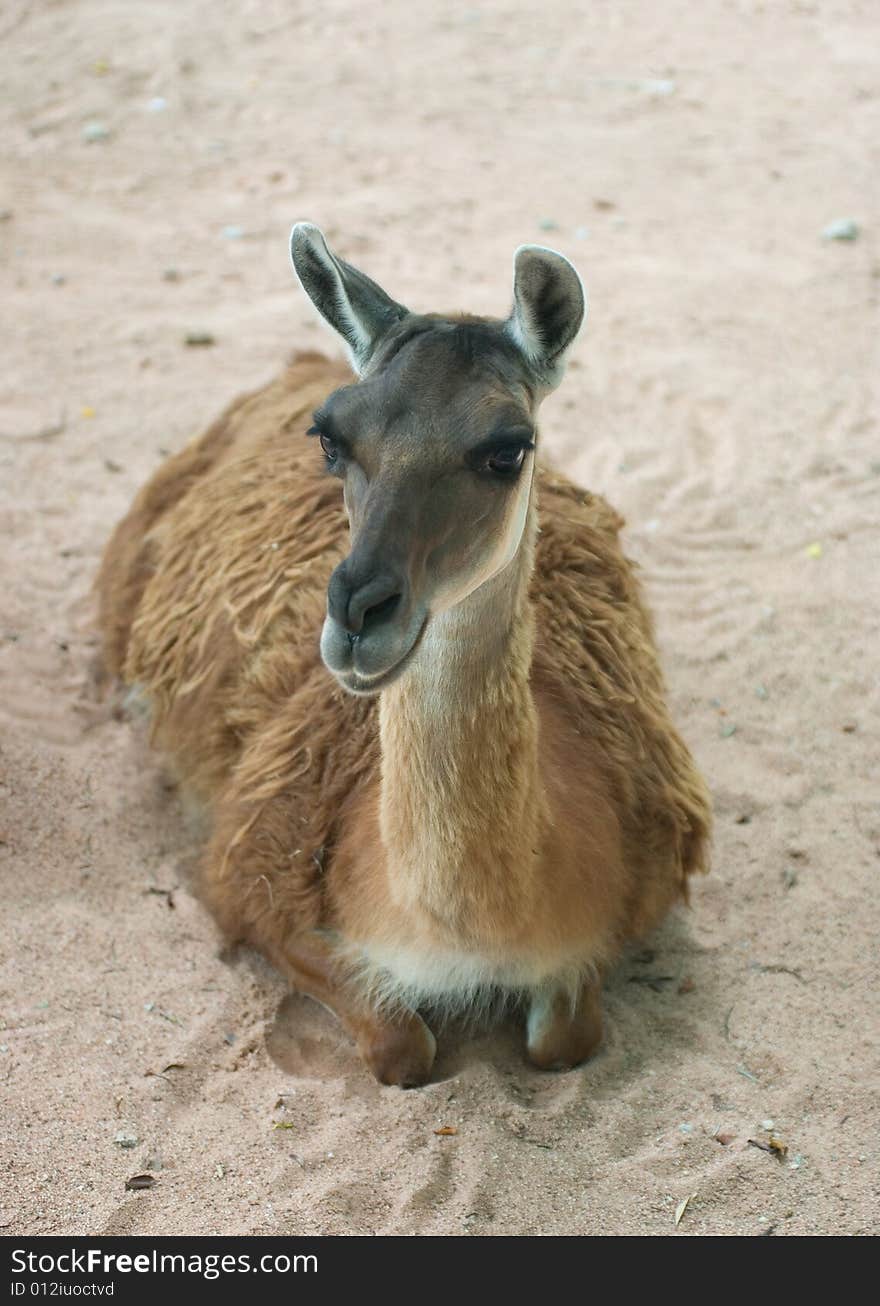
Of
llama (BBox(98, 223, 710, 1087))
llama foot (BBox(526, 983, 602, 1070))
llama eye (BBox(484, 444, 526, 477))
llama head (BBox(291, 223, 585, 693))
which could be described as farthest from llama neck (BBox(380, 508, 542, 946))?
llama foot (BBox(526, 983, 602, 1070))

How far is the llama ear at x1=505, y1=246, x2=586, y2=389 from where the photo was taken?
10.4 ft

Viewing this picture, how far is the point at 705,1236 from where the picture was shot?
3.21 meters

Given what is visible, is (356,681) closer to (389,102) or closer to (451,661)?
(451,661)

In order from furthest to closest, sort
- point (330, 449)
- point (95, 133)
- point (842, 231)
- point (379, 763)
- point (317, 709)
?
point (95, 133) → point (842, 231) → point (317, 709) → point (379, 763) → point (330, 449)

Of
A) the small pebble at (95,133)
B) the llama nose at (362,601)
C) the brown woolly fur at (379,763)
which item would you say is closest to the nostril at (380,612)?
the llama nose at (362,601)

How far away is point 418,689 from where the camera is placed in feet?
10.7

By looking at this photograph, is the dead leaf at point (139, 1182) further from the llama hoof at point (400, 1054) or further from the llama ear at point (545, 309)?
the llama ear at point (545, 309)

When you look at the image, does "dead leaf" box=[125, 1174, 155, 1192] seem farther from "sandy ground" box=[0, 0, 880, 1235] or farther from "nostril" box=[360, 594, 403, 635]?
"nostril" box=[360, 594, 403, 635]

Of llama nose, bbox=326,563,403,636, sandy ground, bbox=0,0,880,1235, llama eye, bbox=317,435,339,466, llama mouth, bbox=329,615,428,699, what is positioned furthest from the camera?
sandy ground, bbox=0,0,880,1235

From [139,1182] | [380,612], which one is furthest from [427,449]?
[139,1182]

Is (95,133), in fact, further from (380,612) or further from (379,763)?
(380,612)

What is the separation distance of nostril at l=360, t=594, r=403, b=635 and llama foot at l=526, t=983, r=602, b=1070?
144 cm

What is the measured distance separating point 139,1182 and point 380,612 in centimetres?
154

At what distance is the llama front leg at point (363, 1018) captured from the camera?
12.5ft
